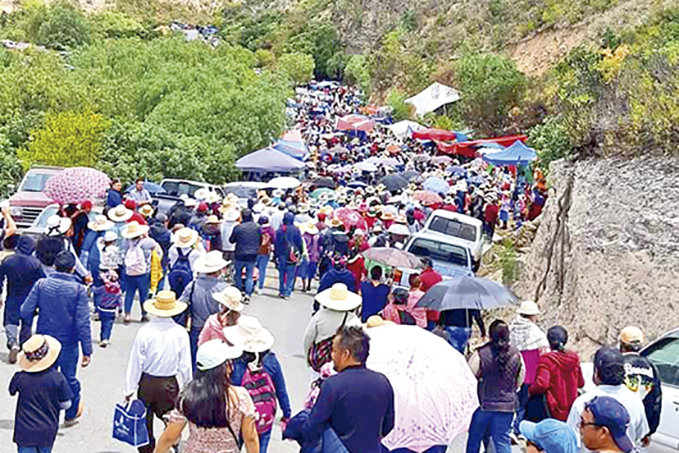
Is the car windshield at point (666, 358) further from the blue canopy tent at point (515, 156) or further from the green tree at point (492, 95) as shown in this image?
the green tree at point (492, 95)

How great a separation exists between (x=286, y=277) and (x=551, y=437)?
1176 centimetres

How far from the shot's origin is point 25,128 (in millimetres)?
28109

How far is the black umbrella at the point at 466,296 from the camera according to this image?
9.60m

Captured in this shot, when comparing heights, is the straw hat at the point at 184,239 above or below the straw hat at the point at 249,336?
below

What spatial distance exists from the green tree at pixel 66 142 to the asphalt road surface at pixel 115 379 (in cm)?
1215

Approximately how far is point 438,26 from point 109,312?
68.7 m

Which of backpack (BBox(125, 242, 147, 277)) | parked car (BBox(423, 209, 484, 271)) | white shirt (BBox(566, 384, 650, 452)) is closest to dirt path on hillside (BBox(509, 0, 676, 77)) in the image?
parked car (BBox(423, 209, 484, 271))

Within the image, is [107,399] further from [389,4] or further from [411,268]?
[389,4]

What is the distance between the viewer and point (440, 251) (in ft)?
56.4

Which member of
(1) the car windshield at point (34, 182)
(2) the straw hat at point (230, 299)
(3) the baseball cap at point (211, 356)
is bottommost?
(1) the car windshield at point (34, 182)

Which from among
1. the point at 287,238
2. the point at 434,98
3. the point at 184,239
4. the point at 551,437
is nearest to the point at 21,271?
the point at 184,239

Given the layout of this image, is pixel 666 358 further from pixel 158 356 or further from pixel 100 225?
pixel 100 225

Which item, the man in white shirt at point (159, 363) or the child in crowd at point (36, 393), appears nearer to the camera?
the child in crowd at point (36, 393)

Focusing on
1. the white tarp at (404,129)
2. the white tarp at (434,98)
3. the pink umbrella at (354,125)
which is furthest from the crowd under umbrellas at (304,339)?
the white tarp at (434,98)
